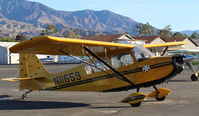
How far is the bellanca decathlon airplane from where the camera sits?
9219mm

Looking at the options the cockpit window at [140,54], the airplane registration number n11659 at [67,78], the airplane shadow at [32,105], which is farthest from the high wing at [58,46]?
the airplane shadow at [32,105]

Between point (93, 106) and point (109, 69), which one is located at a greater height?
point (109, 69)

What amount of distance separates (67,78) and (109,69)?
1.56m

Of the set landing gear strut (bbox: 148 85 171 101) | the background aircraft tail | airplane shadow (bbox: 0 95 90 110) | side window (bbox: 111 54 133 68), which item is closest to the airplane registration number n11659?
the background aircraft tail

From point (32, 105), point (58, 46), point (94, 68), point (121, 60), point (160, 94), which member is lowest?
→ point (32, 105)

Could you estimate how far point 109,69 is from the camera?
10.0 metres

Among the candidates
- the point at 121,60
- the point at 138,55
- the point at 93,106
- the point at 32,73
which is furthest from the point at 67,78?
the point at 138,55

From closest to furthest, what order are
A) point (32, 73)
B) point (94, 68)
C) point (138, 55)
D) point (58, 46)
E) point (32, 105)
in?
1. point (58, 46)
2. point (138, 55)
3. point (94, 68)
4. point (32, 105)
5. point (32, 73)

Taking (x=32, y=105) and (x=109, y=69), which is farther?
(x=32, y=105)

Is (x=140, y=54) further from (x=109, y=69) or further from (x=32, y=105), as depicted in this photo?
(x=32, y=105)

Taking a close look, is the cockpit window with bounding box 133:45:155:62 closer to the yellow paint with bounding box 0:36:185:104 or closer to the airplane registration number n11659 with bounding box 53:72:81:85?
the yellow paint with bounding box 0:36:185:104

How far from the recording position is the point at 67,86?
1051 cm

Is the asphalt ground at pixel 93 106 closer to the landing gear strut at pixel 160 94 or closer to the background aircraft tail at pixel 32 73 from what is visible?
the landing gear strut at pixel 160 94

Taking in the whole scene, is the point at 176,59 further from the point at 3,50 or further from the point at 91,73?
the point at 3,50
